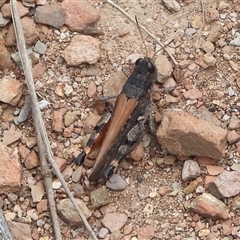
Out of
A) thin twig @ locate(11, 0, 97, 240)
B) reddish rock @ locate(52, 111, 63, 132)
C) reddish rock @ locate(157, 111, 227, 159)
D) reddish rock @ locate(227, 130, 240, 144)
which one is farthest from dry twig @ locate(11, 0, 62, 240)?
reddish rock @ locate(227, 130, 240, 144)

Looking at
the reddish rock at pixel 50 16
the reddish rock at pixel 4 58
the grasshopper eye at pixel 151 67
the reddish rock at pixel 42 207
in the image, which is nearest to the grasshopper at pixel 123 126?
the grasshopper eye at pixel 151 67

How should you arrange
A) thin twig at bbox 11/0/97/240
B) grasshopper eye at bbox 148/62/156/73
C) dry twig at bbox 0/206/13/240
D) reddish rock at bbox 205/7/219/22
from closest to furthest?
dry twig at bbox 0/206/13/240
thin twig at bbox 11/0/97/240
grasshopper eye at bbox 148/62/156/73
reddish rock at bbox 205/7/219/22

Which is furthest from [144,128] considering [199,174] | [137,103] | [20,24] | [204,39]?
[20,24]

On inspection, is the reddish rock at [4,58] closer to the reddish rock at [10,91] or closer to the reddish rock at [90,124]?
the reddish rock at [10,91]

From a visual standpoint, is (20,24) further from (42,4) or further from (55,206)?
(55,206)

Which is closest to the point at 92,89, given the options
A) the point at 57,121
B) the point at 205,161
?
the point at 57,121

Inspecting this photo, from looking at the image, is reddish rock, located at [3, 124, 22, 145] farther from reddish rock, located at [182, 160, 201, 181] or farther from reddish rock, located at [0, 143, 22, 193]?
reddish rock, located at [182, 160, 201, 181]

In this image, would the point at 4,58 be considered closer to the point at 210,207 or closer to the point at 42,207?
the point at 42,207
